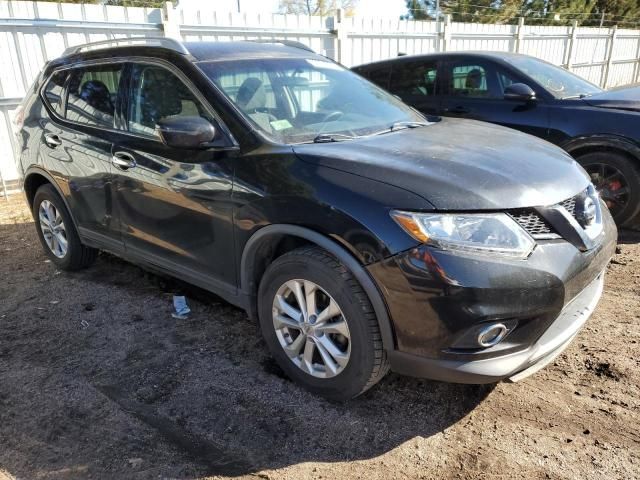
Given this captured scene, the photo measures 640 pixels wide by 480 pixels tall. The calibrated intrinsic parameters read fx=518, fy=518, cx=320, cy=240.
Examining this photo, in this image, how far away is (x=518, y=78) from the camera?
5602 mm

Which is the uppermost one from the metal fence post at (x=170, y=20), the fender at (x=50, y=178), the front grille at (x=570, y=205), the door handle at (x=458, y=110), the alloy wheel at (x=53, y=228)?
the metal fence post at (x=170, y=20)

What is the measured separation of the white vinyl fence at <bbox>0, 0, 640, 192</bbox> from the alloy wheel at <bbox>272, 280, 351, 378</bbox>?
618 centimetres

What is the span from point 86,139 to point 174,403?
2.17m

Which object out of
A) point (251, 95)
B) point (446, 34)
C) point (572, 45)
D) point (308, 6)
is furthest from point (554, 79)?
point (308, 6)

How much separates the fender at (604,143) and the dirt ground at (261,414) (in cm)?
173

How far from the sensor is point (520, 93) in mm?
5270

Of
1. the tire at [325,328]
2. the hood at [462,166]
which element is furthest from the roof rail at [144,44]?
the tire at [325,328]

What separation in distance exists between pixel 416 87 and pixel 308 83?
313cm

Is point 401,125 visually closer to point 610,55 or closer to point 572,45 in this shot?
point 572,45

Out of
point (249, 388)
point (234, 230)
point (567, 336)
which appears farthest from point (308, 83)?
point (567, 336)

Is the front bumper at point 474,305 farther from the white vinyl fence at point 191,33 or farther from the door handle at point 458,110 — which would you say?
the white vinyl fence at point 191,33

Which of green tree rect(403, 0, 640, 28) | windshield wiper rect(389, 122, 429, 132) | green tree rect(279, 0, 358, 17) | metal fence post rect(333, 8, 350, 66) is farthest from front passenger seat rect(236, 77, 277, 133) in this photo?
green tree rect(279, 0, 358, 17)

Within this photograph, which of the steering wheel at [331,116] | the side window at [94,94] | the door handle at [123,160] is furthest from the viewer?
the side window at [94,94]

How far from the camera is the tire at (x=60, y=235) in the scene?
4.43 m
